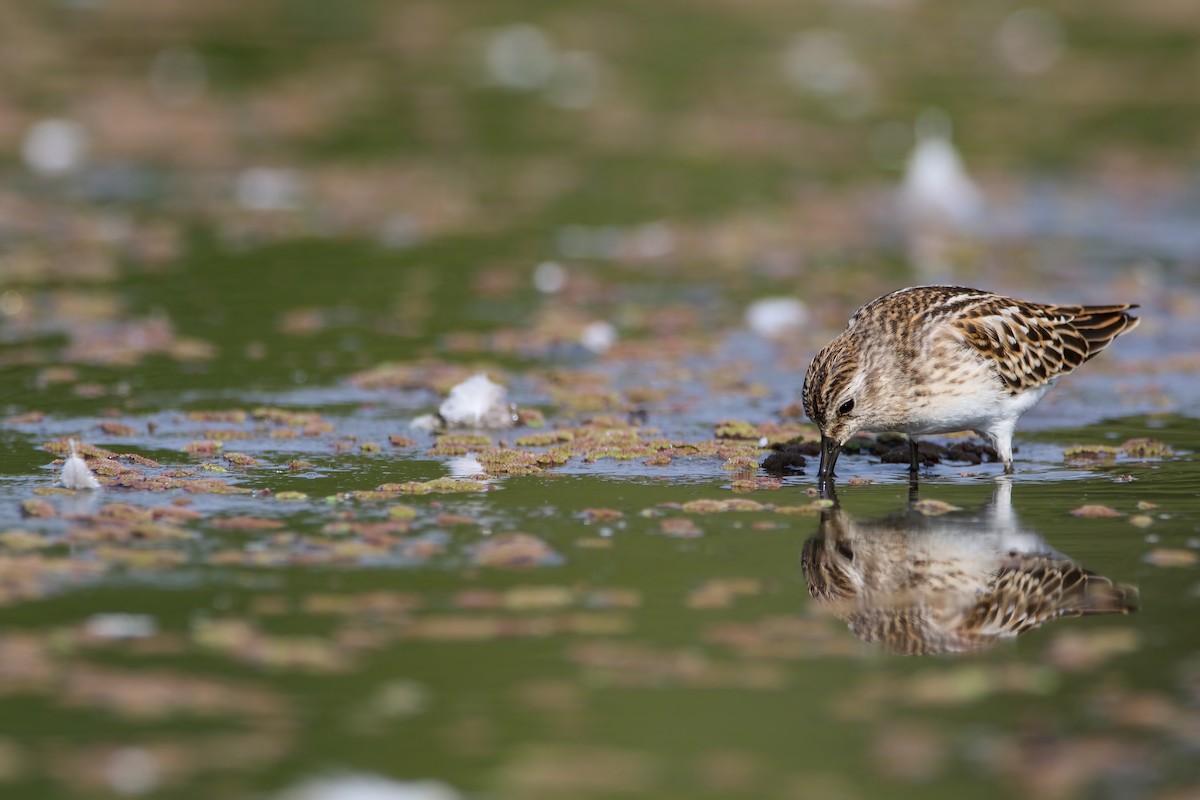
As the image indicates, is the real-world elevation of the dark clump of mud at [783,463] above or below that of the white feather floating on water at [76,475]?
above

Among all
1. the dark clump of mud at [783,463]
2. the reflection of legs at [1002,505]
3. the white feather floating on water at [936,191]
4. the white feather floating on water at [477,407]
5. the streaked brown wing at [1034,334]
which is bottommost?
the reflection of legs at [1002,505]

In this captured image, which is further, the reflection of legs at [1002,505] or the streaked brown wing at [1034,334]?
the streaked brown wing at [1034,334]

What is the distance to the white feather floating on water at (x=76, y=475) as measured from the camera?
34.6 ft

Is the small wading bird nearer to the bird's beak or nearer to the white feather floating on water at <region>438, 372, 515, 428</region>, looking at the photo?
the bird's beak

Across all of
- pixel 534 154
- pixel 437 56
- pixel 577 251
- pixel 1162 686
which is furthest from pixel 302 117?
pixel 1162 686

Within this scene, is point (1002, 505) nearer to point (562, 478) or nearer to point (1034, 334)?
point (1034, 334)

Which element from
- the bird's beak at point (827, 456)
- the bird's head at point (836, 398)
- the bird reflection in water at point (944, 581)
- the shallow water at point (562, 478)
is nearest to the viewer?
the shallow water at point (562, 478)

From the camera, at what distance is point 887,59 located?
3403cm

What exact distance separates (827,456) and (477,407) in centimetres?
286

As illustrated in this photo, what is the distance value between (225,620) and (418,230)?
42.4 feet

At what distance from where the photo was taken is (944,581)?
9.07m

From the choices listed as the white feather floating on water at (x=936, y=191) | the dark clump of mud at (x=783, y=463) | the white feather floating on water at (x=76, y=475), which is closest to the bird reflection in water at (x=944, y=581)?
the dark clump of mud at (x=783, y=463)

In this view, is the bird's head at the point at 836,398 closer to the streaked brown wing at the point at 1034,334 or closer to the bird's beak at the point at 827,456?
the bird's beak at the point at 827,456

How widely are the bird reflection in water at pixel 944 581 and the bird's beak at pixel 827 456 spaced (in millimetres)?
725
